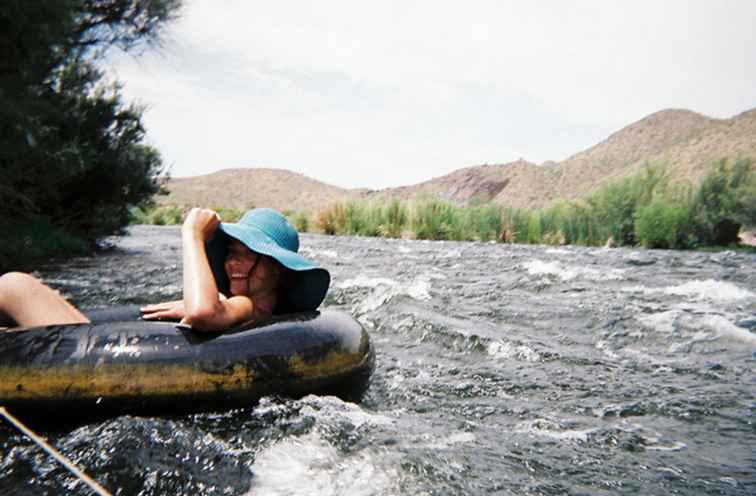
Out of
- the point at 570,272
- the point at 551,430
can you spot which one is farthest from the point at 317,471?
the point at 570,272

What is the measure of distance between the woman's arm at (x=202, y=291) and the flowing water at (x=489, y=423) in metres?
0.46

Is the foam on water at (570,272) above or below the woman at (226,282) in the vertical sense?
below

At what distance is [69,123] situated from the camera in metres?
12.2

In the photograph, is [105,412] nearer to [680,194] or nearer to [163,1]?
[163,1]

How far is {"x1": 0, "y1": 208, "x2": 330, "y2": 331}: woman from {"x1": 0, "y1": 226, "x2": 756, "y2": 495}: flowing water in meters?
0.55

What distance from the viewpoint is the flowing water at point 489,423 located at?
7.05 ft

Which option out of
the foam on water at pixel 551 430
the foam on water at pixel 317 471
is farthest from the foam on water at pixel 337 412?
the foam on water at pixel 551 430

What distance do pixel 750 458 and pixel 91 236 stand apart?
587 inches

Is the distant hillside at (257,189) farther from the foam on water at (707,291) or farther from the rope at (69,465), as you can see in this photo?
the rope at (69,465)

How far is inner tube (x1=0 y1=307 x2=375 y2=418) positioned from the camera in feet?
8.04

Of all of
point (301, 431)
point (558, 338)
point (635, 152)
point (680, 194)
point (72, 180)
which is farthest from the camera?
point (635, 152)

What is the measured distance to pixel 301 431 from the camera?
2568 millimetres

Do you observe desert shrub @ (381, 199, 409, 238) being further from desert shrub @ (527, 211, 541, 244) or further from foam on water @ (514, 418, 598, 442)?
foam on water @ (514, 418, 598, 442)

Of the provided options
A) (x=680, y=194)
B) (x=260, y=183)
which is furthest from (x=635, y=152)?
(x=260, y=183)
